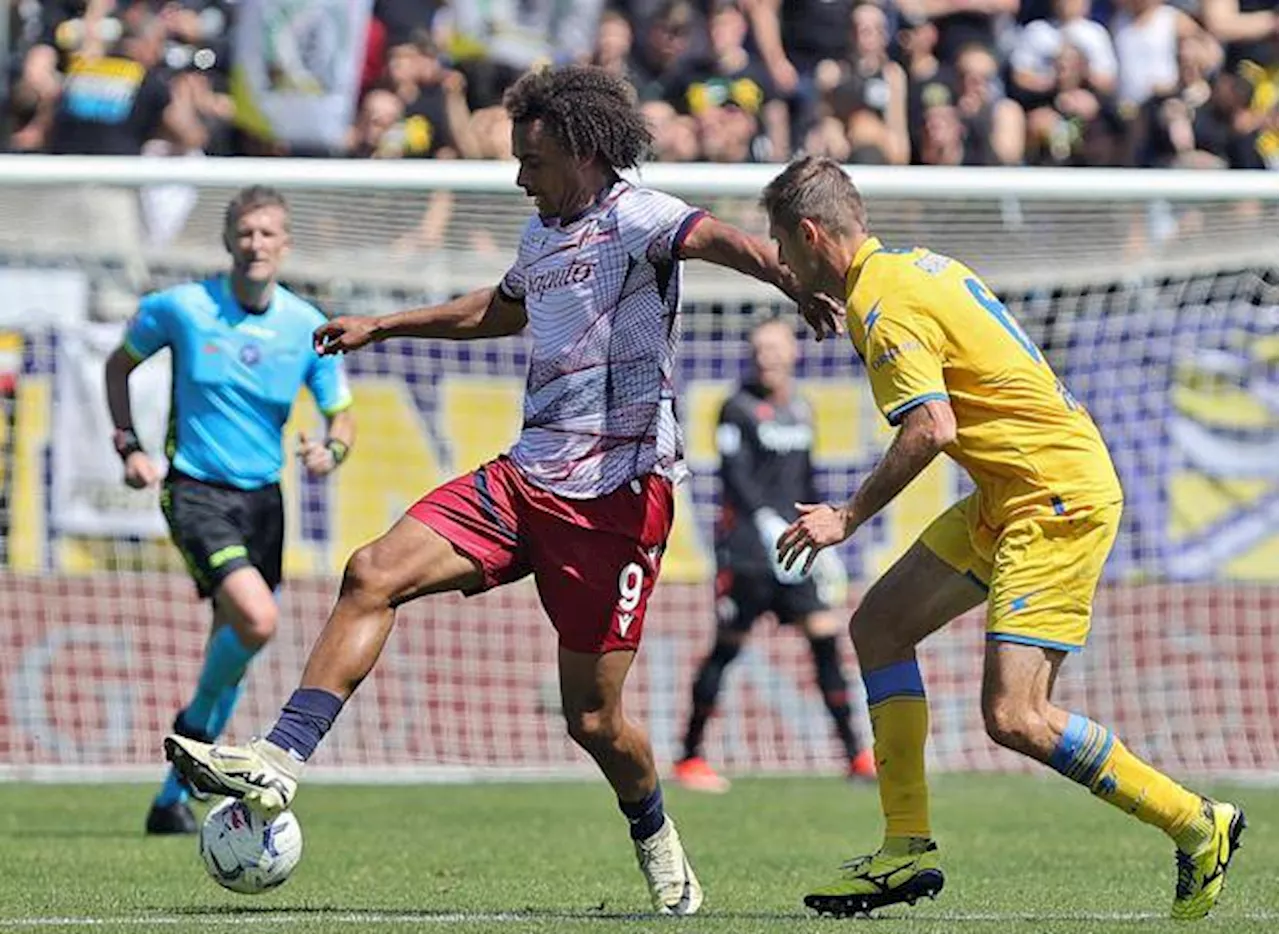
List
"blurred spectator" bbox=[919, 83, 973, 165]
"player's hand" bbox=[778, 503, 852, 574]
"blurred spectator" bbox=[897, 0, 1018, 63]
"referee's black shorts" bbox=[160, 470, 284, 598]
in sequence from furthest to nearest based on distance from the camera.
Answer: "blurred spectator" bbox=[897, 0, 1018, 63] < "blurred spectator" bbox=[919, 83, 973, 165] < "referee's black shorts" bbox=[160, 470, 284, 598] < "player's hand" bbox=[778, 503, 852, 574]

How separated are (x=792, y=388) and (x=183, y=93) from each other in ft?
18.1

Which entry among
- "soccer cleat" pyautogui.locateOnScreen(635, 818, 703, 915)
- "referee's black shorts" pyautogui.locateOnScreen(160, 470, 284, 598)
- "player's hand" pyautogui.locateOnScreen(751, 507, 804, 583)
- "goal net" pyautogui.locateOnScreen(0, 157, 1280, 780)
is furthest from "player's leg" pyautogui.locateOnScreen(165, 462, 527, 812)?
"goal net" pyautogui.locateOnScreen(0, 157, 1280, 780)

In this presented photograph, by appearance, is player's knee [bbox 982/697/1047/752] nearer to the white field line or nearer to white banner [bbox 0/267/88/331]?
the white field line

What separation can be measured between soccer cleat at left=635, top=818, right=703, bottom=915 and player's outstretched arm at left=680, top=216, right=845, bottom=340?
1713 millimetres

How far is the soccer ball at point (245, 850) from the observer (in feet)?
24.3

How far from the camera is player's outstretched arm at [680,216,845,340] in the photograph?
24.4 feet

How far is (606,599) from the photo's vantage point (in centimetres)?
779

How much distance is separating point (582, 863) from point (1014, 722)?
2942mm

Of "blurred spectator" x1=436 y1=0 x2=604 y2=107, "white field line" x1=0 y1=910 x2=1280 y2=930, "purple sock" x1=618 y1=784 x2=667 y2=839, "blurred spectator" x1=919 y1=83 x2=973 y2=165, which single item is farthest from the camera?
"blurred spectator" x1=436 y1=0 x2=604 y2=107

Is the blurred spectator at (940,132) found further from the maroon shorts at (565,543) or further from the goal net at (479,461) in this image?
the maroon shorts at (565,543)

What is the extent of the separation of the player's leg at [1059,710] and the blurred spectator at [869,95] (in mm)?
10296

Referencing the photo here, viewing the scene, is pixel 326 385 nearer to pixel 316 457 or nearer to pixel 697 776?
pixel 316 457

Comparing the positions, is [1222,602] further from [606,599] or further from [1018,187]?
[606,599]

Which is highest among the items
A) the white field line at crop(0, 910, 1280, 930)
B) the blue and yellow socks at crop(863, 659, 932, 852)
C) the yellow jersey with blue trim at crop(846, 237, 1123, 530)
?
the yellow jersey with blue trim at crop(846, 237, 1123, 530)
